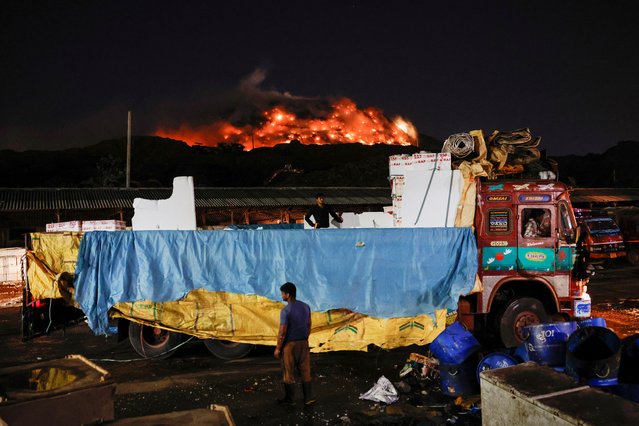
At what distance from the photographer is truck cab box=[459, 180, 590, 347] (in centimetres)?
819

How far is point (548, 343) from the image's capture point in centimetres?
619

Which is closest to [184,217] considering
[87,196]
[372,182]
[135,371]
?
[135,371]

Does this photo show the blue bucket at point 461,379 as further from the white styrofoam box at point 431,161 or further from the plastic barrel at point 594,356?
the white styrofoam box at point 431,161

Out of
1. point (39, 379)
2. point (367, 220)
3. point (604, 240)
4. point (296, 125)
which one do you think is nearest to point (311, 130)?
point (296, 125)

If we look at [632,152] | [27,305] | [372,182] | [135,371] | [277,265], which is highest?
[632,152]

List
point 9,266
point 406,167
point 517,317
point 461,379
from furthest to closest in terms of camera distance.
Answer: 1. point 9,266
2. point 406,167
3. point 517,317
4. point 461,379

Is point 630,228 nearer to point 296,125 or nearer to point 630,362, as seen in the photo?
point 630,362

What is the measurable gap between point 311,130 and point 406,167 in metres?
102

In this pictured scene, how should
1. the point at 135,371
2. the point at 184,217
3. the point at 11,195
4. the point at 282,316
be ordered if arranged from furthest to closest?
1. the point at 11,195
2. the point at 184,217
3. the point at 135,371
4. the point at 282,316

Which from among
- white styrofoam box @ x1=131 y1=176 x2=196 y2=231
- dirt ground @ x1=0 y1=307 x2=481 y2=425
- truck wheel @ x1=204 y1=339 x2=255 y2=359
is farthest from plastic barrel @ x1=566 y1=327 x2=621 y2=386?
white styrofoam box @ x1=131 y1=176 x2=196 y2=231

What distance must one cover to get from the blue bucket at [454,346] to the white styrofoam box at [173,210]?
5018 millimetres

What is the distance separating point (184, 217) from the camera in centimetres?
902

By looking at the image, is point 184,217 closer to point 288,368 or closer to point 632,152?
point 288,368

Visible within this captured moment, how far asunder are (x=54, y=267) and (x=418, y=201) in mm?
6841
